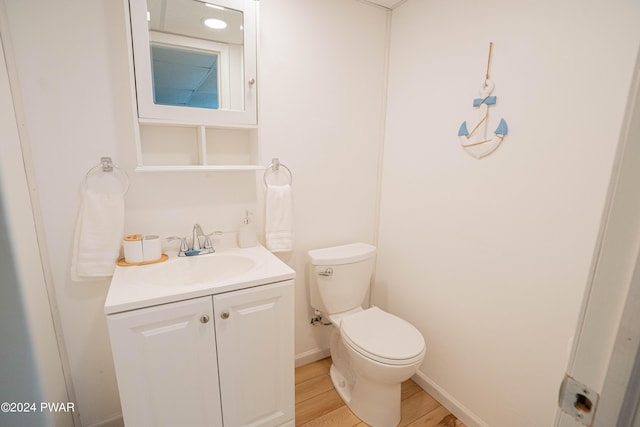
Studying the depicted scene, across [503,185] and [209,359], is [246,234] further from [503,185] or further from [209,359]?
[503,185]

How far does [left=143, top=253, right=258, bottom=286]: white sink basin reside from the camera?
4.39 feet

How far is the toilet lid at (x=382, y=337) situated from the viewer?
135 cm

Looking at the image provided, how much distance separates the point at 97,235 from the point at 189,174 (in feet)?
1.51

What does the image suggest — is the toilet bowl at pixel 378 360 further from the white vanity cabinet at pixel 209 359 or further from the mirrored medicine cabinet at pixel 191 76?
the mirrored medicine cabinet at pixel 191 76

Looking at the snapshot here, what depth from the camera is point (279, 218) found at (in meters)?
1.60

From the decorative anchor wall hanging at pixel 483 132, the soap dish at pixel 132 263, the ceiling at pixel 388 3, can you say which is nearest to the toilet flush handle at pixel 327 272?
the soap dish at pixel 132 263

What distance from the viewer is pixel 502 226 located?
1318 mm

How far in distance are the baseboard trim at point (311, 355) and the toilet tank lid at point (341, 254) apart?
2.35ft

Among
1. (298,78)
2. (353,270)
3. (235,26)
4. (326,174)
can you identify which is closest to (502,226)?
(353,270)

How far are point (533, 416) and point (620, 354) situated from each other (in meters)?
1.19

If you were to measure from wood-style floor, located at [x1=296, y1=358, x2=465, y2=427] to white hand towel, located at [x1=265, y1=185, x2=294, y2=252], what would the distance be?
874 millimetres

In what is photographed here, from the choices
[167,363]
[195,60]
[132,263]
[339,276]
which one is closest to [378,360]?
[339,276]

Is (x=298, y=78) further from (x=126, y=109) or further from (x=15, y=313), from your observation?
(x=15, y=313)

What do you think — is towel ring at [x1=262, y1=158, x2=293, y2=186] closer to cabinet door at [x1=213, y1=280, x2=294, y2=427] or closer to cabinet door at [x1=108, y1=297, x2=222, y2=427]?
cabinet door at [x1=213, y1=280, x2=294, y2=427]
